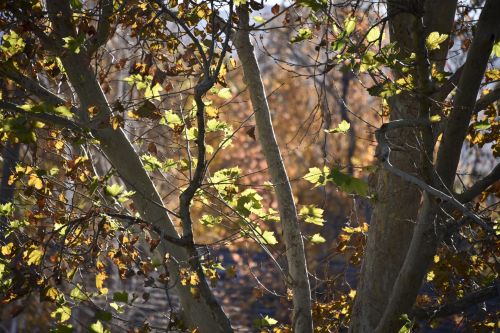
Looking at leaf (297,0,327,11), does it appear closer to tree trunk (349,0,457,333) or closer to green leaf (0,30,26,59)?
tree trunk (349,0,457,333)

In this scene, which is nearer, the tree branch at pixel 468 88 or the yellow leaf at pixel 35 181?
the tree branch at pixel 468 88

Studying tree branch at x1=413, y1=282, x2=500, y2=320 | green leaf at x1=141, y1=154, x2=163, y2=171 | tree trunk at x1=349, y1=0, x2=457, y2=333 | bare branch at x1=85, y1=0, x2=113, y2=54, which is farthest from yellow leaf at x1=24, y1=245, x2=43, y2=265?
tree branch at x1=413, y1=282, x2=500, y2=320

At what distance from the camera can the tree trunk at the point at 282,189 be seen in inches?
202

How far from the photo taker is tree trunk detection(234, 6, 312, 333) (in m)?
5.12

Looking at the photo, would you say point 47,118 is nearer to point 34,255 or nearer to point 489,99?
point 34,255

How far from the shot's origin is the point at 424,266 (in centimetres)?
424

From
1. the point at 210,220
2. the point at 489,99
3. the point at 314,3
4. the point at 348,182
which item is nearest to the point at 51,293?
the point at 210,220

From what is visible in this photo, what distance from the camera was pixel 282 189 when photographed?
518cm

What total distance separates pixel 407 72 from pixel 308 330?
74.5 inches

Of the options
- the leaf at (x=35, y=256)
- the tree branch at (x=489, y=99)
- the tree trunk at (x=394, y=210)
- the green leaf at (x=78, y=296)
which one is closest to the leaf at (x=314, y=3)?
the tree trunk at (x=394, y=210)

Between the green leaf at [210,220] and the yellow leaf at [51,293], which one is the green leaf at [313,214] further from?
the yellow leaf at [51,293]

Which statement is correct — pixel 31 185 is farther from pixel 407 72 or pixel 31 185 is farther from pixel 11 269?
pixel 407 72

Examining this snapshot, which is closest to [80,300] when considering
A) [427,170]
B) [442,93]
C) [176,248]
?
[176,248]

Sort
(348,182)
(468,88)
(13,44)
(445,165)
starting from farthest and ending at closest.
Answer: (13,44) → (445,165) → (468,88) → (348,182)
